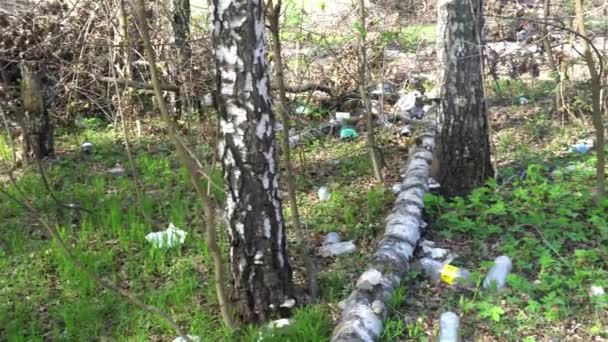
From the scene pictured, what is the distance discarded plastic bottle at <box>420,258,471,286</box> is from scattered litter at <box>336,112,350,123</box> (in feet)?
9.99

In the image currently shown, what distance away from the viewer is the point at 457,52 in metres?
4.14

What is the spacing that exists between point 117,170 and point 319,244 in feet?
7.39

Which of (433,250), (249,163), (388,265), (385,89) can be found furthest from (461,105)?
(385,89)

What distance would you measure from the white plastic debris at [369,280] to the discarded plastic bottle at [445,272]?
16.8 inches

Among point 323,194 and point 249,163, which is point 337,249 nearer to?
point 323,194

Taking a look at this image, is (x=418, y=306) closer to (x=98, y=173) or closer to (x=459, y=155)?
(x=459, y=155)

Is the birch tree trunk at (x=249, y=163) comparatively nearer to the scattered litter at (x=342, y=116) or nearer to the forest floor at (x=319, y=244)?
the forest floor at (x=319, y=244)

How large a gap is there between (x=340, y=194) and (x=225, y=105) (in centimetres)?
198

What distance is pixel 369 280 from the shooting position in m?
3.14

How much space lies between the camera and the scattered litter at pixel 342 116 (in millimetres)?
6423

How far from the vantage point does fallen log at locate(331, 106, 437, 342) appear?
9.29 ft

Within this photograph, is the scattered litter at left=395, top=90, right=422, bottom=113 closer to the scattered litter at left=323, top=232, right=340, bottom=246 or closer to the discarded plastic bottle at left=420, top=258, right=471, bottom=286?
the scattered litter at left=323, top=232, right=340, bottom=246

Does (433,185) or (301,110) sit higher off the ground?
(301,110)

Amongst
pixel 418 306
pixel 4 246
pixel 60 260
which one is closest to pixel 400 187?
pixel 418 306
